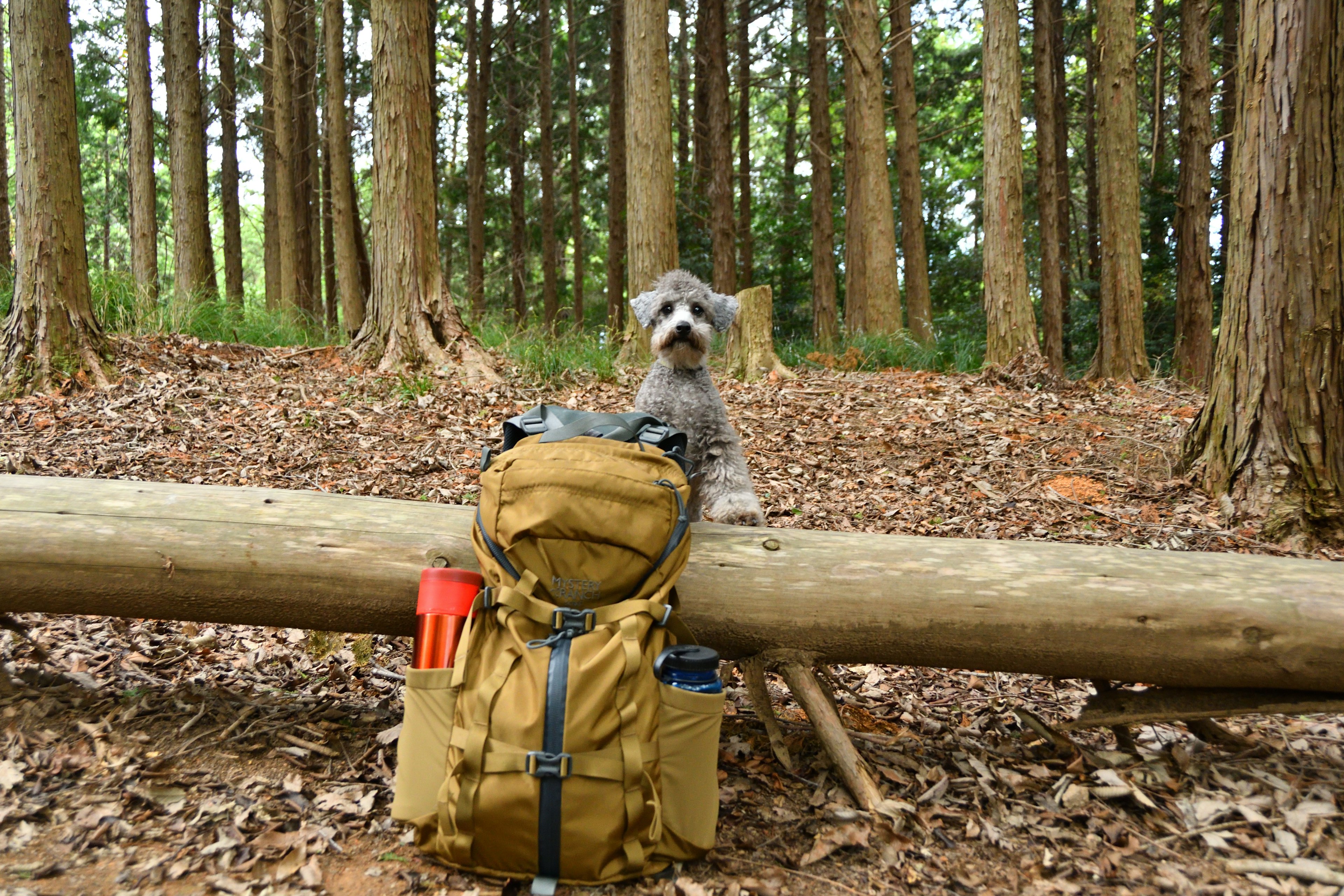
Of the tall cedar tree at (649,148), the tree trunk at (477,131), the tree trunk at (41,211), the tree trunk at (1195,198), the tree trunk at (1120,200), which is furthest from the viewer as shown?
the tree trunk at (477,131)

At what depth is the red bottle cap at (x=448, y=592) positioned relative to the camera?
2779 mm

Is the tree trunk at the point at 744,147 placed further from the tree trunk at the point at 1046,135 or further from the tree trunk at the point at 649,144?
the tree trunk at the point at 649,144

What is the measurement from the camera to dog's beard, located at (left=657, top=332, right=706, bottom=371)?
379 centimetres

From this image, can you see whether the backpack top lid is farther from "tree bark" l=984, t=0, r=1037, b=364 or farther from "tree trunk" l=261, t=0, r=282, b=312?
"tree trunk" l=261, t=0, r=282, b=312

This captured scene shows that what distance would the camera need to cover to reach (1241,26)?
5.39 meters

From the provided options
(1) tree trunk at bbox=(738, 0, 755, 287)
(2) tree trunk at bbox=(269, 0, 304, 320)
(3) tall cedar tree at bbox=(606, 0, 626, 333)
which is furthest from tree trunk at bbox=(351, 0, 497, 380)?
(1) tree trunk at bbox=(738, 0, 755, 287)

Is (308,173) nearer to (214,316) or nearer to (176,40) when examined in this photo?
(176,40)

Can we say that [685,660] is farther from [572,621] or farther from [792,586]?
[792,586]

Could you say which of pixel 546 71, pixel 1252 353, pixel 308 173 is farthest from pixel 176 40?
pixel 1252 353

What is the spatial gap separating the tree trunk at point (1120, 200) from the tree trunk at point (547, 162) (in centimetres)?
1032

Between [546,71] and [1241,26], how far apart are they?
1436 centimetres

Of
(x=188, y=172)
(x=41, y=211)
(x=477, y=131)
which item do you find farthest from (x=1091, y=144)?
(x=41, y=211)

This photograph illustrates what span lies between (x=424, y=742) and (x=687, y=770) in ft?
2.75

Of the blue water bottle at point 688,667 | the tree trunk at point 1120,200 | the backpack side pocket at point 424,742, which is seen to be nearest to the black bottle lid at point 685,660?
the blue water bottle at point 688,667
